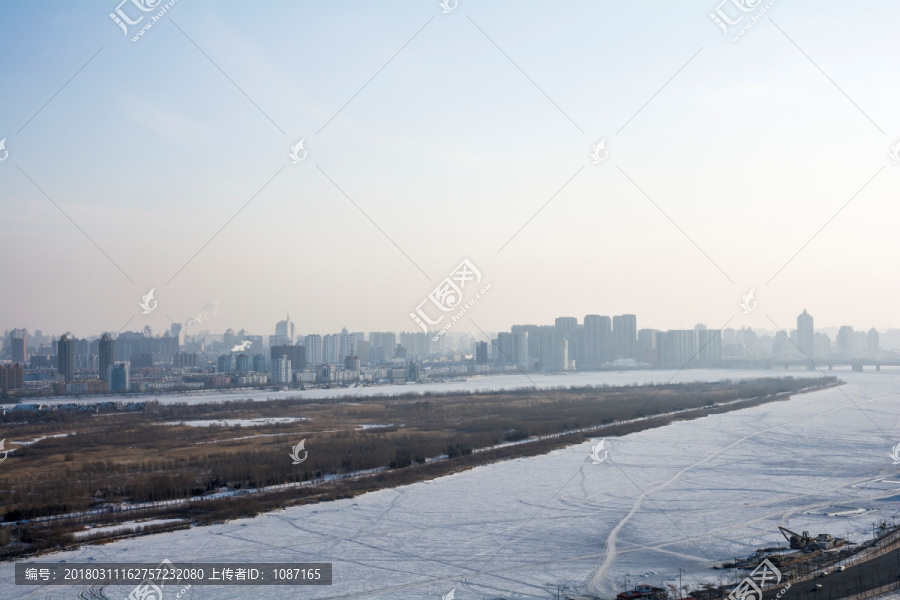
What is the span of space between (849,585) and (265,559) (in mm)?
6058

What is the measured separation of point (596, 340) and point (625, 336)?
3.46m

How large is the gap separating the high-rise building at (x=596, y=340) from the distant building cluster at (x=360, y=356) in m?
0.11

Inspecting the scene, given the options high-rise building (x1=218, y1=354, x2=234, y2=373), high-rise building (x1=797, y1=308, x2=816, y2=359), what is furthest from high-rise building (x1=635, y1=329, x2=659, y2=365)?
high-rise building (x1=218, y1=354, x2=234, y2=373)

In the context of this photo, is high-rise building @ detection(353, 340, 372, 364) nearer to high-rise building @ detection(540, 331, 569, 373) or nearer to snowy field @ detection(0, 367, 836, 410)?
snowy field @ detection(0, 367, 836, 410)

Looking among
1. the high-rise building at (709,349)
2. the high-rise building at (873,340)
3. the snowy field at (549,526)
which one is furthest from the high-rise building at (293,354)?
the high-rise building at (873,340)

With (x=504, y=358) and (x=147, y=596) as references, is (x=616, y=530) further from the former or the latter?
(x=504, y=358)

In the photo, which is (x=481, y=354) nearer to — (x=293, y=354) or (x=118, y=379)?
(x=293, y=354)

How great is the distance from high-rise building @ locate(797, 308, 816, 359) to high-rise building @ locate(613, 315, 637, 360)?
1679 cm

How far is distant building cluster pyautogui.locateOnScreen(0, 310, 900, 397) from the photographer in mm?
49050

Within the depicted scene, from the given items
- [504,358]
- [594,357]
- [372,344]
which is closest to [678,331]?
[594,357]

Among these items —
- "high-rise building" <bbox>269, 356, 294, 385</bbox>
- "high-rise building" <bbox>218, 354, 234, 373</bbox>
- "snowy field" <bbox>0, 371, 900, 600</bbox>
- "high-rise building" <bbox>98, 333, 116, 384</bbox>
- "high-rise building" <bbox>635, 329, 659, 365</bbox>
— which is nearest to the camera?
"snowy field" <bbox>0, 371, 900, 600</bbox>

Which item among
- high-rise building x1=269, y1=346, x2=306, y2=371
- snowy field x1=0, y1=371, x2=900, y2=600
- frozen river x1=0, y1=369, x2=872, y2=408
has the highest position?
high-rise building x1=269, y1=346, x2=306, y2=371

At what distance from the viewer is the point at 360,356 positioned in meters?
76.6

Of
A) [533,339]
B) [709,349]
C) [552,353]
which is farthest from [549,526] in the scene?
[709,349]
